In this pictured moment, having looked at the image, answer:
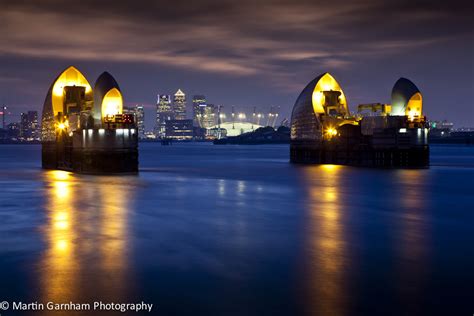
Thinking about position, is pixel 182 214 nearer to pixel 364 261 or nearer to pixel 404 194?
pixel 364 261

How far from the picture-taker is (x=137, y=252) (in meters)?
15.7

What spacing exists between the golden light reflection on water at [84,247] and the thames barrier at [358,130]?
121ft

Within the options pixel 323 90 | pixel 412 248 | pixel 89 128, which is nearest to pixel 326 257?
pixel 412 248

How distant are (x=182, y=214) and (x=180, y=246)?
26.0ft

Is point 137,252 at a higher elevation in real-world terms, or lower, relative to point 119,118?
lower

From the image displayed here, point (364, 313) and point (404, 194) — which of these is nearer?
point (364, 313)

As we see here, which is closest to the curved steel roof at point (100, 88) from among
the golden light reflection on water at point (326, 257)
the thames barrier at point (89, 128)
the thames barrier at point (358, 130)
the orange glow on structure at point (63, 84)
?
the thames barrier at point (89, 128)

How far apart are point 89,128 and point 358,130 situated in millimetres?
34193

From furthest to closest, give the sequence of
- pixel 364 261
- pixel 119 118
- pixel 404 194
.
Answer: pixel 119 118
pixel 404 194
pixel 364 261

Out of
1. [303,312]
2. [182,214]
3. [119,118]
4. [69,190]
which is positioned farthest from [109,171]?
[303,312]

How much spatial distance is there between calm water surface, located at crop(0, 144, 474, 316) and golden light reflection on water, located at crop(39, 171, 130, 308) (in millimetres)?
45

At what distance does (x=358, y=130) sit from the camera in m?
67.2

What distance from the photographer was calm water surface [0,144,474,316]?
10969 mm

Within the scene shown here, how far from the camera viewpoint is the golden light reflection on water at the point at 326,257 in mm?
10719
